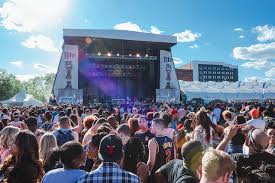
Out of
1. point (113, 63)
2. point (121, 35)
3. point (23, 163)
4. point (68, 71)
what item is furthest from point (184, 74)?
point (23, 163)

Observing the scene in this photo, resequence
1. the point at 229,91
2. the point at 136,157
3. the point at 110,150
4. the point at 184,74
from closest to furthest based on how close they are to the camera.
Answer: the point at 110,150 < the point at 136,157 < the point at 229,91 < the point at 184,74

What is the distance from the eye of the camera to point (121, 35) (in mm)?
34531

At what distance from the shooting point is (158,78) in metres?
35.3

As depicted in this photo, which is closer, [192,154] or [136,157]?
[192,154]

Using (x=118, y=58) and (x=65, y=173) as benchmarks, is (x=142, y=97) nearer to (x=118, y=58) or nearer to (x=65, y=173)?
(x=118, y=58)

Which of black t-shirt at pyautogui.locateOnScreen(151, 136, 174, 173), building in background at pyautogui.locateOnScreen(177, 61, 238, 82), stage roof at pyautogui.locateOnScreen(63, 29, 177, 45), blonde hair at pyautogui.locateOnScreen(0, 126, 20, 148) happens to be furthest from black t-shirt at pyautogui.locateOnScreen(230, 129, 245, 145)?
building in background at pyautogui.locateOnScreen(177, 61, 238, 82)

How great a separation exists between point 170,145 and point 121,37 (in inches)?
1199

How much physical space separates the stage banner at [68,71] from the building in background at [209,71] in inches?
2677

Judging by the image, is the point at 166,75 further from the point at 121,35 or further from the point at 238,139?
the point at 238,139

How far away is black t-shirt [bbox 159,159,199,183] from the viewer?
2.97 m

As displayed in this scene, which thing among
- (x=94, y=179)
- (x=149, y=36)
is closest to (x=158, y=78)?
(x=149, y=36)

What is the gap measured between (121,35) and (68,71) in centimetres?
716

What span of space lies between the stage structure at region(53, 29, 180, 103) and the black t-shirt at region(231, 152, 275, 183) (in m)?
27.6

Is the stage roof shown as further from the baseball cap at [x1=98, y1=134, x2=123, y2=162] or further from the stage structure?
the baseball cap at [x1=98, y1=134, x2=123, y2=162]
